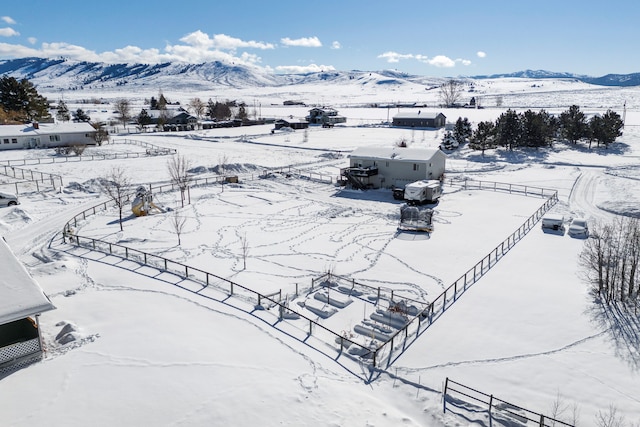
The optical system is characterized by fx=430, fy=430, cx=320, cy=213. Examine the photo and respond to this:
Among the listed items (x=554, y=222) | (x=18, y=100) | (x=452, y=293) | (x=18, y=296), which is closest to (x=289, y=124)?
(x=18, y=100)

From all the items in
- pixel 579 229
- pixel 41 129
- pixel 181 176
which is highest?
pixel 41 129

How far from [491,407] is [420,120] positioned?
91114mm

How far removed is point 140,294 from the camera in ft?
64.9

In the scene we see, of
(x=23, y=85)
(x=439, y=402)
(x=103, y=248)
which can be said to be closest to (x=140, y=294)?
(x=103, y=248)

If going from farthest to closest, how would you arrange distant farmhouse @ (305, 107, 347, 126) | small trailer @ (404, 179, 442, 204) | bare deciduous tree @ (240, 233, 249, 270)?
distant farmhouse @ (305, 107, 347, 126) < small trailer @ (404, 179, 442, 204) < bare deciduous tree @ (240, 233, 249, 270)

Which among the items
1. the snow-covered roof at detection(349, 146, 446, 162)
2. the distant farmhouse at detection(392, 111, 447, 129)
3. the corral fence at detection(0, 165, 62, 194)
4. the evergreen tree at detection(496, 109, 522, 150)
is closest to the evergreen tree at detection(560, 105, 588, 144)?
the evergreen tree at detection(496, 109, 522, 150)

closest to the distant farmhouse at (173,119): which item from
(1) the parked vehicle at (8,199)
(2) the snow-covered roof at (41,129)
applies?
(2) the snow-covered roof at (41,129)

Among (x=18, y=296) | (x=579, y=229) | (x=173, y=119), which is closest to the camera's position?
(x=18, y=296)

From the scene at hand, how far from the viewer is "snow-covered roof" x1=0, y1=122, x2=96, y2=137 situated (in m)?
63.4

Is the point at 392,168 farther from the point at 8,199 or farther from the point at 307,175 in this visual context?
the point at 8,199

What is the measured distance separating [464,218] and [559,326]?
16583 mm

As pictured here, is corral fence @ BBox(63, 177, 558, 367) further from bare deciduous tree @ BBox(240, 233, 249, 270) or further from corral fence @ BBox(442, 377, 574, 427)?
corral fence @ BBox(442, 377, 574, 427)

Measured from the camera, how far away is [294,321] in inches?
722

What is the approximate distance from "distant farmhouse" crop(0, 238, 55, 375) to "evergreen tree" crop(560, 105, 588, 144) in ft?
245
